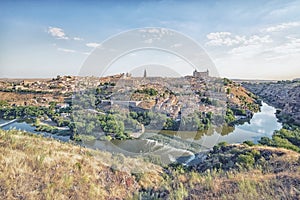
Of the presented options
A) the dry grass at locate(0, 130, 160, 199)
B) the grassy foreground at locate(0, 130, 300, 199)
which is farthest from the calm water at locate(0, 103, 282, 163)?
the grassy foreground at locate(0, 130, 300, 199)

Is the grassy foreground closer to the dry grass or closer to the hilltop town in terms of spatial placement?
the dry grass

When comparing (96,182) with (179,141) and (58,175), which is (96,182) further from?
(179,141)

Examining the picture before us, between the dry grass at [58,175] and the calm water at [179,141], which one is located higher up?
the dry grass at [58,175]

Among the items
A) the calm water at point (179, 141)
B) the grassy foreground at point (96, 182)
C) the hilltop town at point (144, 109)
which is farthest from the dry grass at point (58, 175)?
the hilltop town at point (144, 109)

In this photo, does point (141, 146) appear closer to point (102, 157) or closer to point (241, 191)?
point (102, 157)

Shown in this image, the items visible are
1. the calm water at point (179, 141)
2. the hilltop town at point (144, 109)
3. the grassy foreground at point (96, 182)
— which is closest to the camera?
the grassy foreground at point (96, 182)

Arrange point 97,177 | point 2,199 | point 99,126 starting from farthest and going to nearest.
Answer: point 99,126 → point 97,177 → point 2,199

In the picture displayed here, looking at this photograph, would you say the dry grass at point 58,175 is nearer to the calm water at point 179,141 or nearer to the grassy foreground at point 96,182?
the grassy foreground at point 96,182

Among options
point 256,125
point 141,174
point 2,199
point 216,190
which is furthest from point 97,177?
point 256,125
